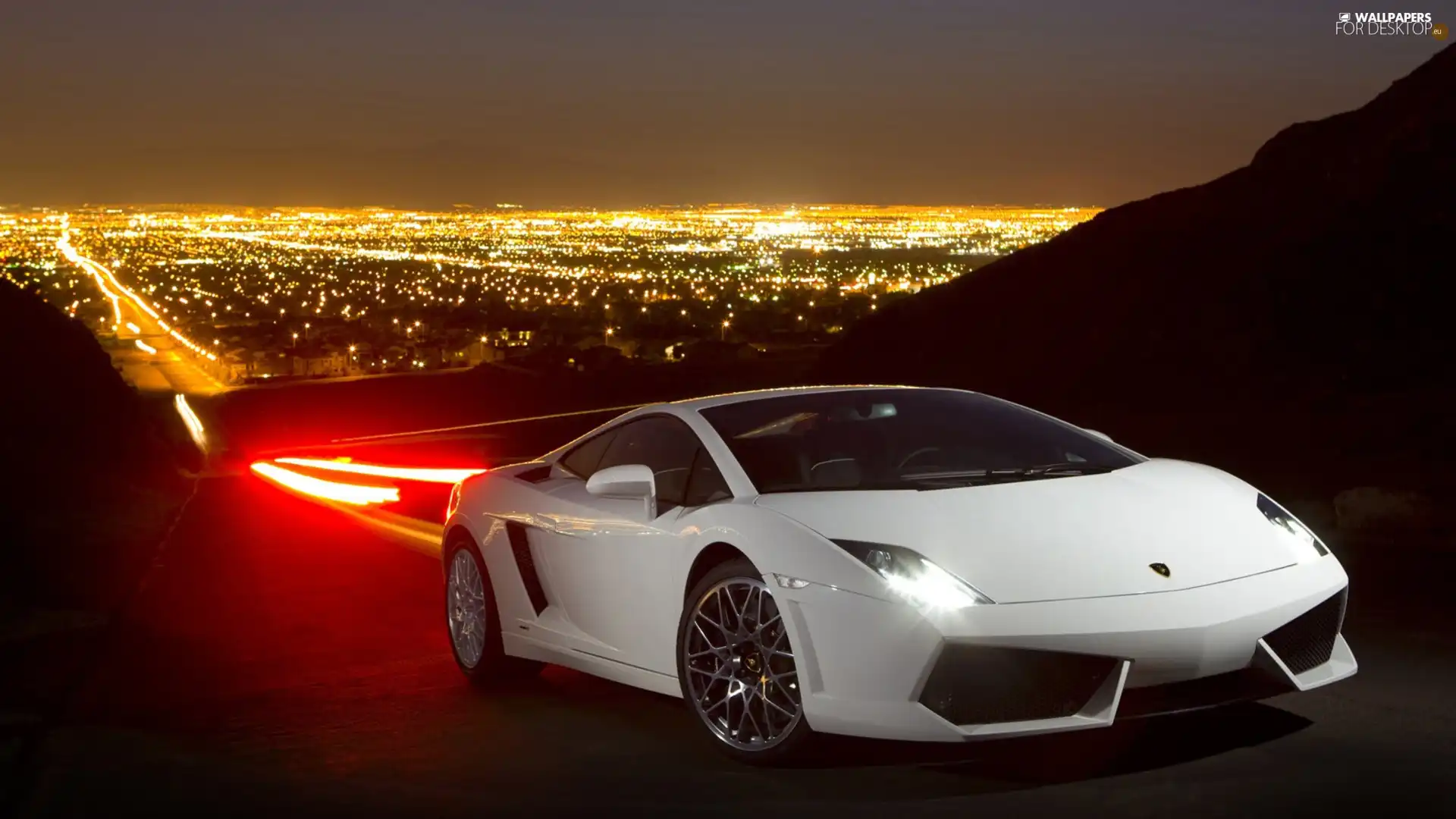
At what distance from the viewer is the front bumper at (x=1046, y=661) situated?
6359mm

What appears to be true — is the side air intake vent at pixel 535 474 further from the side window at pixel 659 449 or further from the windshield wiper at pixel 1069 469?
the windshield wiper at pixel 1069 469

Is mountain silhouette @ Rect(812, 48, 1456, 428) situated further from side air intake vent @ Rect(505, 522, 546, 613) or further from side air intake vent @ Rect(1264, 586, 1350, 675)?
side air intake vent @ Rect(1264, 586, 1350, 675)

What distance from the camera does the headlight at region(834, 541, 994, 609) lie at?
253 inches

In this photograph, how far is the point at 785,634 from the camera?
22.6ft

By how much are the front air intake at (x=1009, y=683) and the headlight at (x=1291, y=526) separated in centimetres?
122

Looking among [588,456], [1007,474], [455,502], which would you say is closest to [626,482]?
[588,456]

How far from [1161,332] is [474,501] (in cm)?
4565

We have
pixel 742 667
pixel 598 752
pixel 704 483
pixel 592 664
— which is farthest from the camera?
pixel 592 664

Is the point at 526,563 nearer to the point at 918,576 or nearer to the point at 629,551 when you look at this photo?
the point at 629,551

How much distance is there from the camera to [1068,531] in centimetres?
680

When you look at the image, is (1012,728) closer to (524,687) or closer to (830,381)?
(524,687)

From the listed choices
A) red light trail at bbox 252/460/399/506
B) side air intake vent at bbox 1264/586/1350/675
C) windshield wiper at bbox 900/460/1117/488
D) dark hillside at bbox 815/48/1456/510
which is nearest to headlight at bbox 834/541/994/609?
windshield wiper at bbox 900/460/1117/488

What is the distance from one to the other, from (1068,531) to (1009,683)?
666 mm

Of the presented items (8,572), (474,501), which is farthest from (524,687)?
(8,572)
